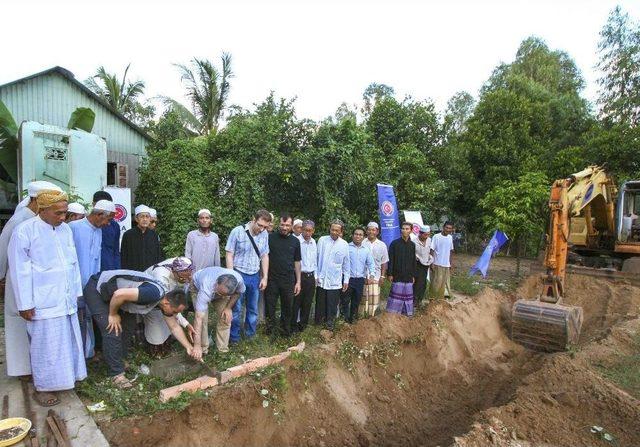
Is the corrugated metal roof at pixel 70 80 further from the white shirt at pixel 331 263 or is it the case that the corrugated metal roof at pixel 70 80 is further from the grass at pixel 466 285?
the grass at pixel 466 285

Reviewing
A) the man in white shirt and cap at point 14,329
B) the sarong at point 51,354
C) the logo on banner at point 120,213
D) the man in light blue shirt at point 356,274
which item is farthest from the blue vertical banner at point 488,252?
the man in white shirt and cap at point 14,329

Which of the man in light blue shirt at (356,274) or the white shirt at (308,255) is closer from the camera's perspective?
the white shirt at (308,255)

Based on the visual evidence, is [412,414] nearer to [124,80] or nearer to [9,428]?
[9,428]

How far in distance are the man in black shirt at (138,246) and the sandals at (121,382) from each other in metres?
1.35

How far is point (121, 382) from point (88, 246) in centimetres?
144

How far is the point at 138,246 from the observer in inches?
186

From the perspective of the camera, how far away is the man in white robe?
329cm

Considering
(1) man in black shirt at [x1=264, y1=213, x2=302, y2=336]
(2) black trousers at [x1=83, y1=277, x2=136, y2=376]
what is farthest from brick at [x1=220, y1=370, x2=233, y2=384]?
(1) man in black shirt at [x1=264, y1=213, x2=302, y2=336]

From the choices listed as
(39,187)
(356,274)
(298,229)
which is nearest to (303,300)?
(356,274)

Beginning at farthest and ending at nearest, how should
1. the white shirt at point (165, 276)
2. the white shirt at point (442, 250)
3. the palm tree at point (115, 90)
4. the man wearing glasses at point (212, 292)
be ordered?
the palm tree at point (115, 90) < the white shirt at point (442, 250) < the man wearing glasses at point (212, 292) < the white shirt at point (165, 276)

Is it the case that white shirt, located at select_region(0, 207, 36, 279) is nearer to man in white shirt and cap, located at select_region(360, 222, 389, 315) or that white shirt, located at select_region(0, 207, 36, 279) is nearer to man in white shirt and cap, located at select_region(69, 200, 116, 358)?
man in white shirt and cap, located at select_region(69, 200, 116, 358)

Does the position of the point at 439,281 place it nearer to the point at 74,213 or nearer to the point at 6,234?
the point at 74,213

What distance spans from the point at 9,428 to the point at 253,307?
2.57 meters

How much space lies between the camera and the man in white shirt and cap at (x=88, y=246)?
4.00 meters
